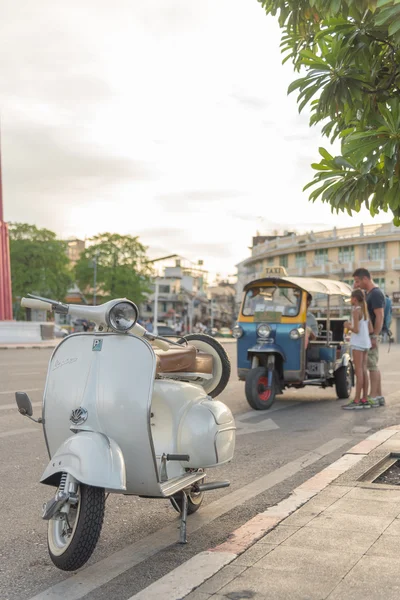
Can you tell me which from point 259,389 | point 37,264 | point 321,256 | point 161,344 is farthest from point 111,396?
point 321,256

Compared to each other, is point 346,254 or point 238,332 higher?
point 346,254

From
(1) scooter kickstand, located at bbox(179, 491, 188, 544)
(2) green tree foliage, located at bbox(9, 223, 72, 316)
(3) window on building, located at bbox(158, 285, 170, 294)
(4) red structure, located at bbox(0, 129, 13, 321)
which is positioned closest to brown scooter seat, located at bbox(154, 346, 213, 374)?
(1) scooter kickstand, located at bbox(179, 491, 188, 544)

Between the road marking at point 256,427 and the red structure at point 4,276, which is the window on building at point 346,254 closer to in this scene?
the red structure at point 4,276

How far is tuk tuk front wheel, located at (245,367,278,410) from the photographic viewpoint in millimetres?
10633

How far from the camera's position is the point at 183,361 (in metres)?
4.55

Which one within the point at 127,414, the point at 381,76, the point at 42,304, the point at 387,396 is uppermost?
the point at 381,76

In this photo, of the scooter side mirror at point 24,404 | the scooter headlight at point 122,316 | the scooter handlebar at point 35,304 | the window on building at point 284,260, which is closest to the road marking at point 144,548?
the scooter side mirror at point 24,404

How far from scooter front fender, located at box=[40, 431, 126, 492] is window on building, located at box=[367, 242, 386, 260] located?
81.5 m

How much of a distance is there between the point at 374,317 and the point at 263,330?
157 centimetres

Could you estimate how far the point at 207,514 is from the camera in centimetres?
499

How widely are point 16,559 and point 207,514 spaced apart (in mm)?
1347

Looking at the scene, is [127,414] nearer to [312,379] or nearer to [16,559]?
[16,559]

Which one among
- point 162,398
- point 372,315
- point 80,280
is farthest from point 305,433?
point 80,280

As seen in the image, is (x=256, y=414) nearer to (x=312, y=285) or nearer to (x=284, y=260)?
(x=312, y=285)
